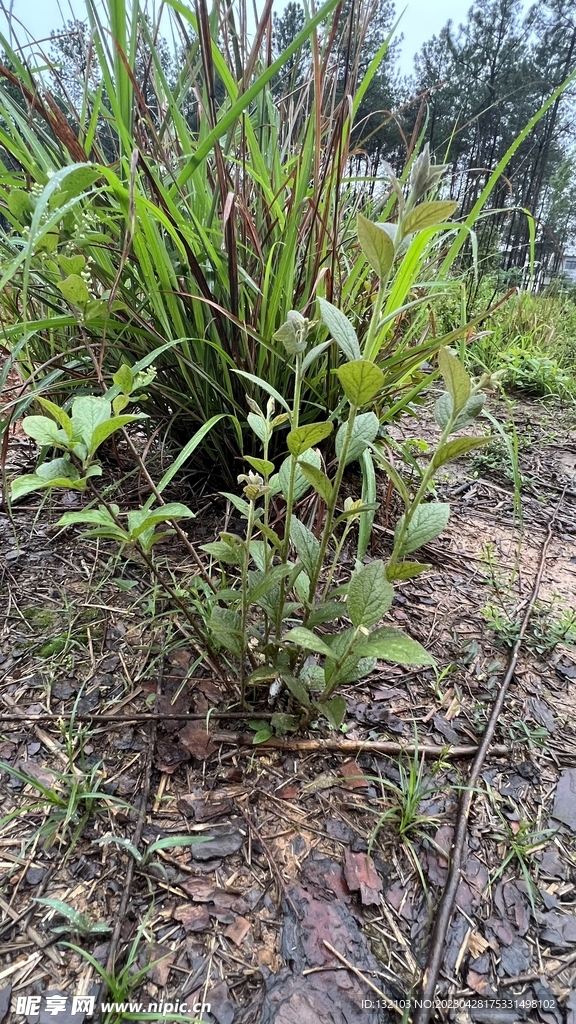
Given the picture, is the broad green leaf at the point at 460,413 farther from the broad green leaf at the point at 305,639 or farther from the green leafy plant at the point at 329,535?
the broad green leaf at the point at 305,639

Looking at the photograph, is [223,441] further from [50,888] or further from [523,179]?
[523,179]

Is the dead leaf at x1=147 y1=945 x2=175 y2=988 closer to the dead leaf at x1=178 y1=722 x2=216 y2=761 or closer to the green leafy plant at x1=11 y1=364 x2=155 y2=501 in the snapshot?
the dead leaf at x1=178 y1=722 x2=216 y2=761

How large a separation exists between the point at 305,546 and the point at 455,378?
0.24 meters

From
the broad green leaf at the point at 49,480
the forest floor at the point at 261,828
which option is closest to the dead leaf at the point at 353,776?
the forest floor at the point at 261,828

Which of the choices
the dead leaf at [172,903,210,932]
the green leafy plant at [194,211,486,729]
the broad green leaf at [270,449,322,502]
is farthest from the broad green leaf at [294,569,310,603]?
the dead leaf at [172,903,210,932]

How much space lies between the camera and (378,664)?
2.36 ft

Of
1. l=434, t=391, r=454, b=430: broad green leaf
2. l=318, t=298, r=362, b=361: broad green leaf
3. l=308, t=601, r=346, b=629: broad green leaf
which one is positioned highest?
l=318, t=298, r=362, b=361: broad green leaf

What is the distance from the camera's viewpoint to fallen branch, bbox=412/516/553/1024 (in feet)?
1.34

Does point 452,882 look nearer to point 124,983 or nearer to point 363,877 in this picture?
point 363,877

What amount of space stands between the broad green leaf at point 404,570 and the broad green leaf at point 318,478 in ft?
0.32

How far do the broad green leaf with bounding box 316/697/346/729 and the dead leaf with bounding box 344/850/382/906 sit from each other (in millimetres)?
144

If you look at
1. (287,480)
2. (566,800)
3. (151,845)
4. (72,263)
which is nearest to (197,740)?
(151,845)

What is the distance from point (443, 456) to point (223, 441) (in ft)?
1.79

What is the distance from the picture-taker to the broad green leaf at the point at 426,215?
0.36 m
